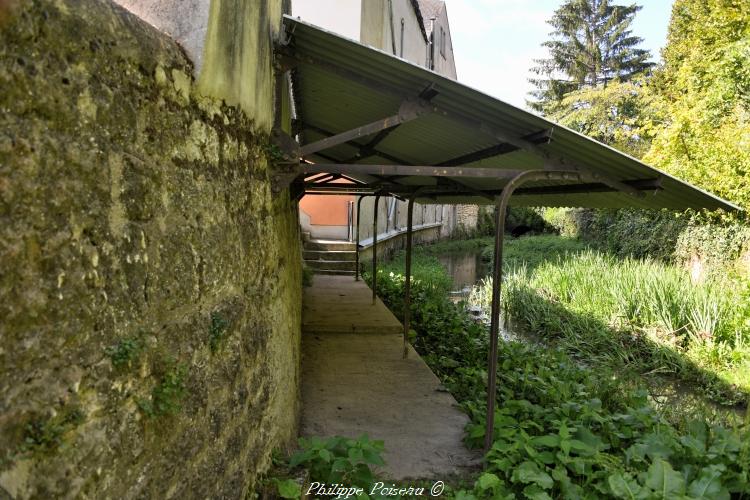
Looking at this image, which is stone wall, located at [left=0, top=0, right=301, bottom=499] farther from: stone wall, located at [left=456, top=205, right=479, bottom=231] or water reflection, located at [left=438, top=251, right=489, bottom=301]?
stone wall, located at [left=456, top=205, right=479, bottom=231]

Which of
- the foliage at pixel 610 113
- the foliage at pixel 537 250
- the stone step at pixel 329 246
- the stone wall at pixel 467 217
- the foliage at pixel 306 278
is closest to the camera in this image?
the foliage at pixel 306 278

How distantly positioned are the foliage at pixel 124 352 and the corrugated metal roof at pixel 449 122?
203 cm

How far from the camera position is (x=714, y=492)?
2.90 metres

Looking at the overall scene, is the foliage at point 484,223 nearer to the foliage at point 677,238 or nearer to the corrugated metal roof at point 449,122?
the foliage at point 677,238

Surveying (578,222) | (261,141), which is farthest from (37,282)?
(578,222)

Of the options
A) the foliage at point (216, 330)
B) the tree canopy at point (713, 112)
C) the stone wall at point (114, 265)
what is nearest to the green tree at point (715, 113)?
the tree canopy at point (713, 112)

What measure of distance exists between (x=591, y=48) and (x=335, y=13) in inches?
1013

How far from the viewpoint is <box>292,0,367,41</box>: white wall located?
11.7 meters

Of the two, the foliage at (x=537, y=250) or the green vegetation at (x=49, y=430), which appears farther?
the foliage at (x=537, y=250)

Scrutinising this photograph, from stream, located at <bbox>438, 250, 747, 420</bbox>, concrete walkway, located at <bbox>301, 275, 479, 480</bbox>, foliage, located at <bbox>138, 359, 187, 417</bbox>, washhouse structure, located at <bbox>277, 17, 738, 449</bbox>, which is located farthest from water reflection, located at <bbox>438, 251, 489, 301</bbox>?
foliage, located at <bbox>138, 359, 187, 417</bbox>

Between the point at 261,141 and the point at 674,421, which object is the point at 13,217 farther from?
the point at 674,421

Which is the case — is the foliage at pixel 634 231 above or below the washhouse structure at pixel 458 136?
below

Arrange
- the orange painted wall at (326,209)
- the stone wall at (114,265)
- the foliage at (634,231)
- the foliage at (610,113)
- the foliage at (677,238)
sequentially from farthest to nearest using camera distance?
the foliage at (610,113) < the orange painted wall at (326,209) < the foliage at (634,231) < the foliage at (677,238) < the stone wall at (114,265)

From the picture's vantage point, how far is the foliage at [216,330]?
2220 millimetres
